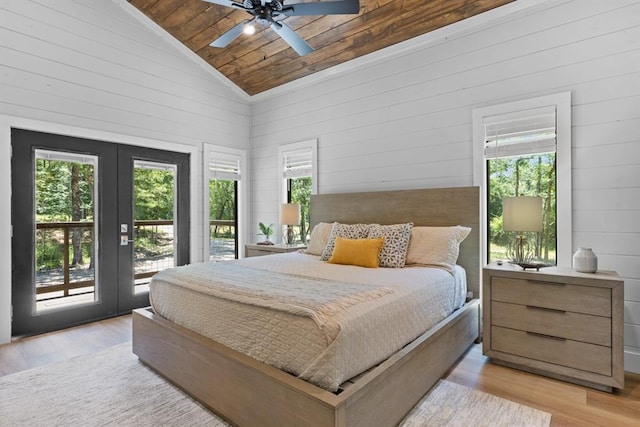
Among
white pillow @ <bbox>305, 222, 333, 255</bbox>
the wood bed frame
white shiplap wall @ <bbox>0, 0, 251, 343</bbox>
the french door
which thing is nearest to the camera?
the wood bed frame

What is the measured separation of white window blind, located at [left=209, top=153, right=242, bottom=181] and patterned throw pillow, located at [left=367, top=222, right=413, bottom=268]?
269cm

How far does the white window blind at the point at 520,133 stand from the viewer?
2.92m

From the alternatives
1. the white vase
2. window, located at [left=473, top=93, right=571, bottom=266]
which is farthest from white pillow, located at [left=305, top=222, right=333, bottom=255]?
the white vase

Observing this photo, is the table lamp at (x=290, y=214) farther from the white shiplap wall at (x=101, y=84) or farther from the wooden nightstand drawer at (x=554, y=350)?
the wooden nightstand drawer at (x=554, y=350)

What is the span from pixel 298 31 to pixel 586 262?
3520mm

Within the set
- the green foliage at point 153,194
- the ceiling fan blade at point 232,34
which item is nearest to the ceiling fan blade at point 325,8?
the ceiling fan blade at point 232,34

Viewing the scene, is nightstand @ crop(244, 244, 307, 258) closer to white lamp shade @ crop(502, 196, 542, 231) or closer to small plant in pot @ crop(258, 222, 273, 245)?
small plant in pot @ crop(258, 222, 273, 245)

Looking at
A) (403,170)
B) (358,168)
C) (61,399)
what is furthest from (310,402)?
(358,168)

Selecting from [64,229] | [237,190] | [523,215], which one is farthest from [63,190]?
[523,215]

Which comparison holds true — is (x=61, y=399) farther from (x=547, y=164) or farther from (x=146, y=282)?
(x=547, y=164)

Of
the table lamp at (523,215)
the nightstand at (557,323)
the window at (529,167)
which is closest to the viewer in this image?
the nightstand at (557,323)

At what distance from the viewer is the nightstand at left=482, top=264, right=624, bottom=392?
225 cm

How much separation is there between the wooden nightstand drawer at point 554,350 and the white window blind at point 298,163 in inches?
118

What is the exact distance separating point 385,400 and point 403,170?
8.44 feet
